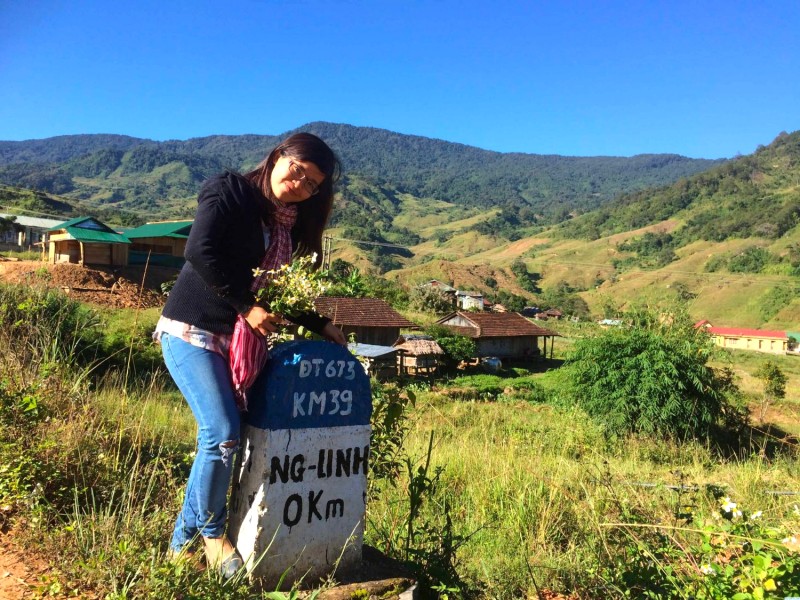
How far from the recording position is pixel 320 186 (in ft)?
8.51

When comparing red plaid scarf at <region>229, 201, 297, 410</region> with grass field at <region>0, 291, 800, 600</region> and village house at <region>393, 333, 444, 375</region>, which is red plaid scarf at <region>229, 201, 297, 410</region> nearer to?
grass field at <region>0, 291, 800, 600</region>

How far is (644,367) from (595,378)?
1483 mm

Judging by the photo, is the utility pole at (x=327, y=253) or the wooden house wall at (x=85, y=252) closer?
the utility pole at (x=327, y=253)

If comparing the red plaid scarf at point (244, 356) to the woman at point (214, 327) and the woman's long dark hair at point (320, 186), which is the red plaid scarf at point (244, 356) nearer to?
the woman at point (214, 327)

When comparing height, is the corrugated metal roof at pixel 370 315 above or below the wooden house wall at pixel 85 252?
below

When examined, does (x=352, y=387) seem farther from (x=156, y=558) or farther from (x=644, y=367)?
(x=644, y=367)

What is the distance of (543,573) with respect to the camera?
2.98 meters

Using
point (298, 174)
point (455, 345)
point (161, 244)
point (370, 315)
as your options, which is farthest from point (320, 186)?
point (455, 345)

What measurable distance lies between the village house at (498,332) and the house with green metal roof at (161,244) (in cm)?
1928

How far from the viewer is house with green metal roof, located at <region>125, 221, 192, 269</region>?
26172 millimetres

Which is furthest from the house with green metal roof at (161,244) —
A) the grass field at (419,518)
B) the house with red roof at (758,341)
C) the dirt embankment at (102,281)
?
the house with red roof at (758,341)

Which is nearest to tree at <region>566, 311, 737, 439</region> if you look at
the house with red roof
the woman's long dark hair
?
the woman's long dark hair

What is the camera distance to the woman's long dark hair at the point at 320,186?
8.09 ft

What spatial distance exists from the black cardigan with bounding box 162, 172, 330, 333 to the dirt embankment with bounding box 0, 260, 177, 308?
17.8m
